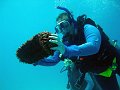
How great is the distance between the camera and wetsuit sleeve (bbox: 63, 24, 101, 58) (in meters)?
4.00

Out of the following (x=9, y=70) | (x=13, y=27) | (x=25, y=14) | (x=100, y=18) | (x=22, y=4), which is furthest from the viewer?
(x=13, y=27)

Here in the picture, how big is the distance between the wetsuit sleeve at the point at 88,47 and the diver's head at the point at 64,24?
314 mm

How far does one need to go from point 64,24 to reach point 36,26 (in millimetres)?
92257

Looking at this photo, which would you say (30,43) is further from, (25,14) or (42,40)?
(25,14)

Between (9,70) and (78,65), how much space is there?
303ft

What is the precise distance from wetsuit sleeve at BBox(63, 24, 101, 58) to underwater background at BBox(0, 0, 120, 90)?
77.9ft

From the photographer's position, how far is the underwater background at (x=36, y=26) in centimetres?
3381

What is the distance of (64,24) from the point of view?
185 inches

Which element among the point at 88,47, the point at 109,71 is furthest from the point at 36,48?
the point at 109,71

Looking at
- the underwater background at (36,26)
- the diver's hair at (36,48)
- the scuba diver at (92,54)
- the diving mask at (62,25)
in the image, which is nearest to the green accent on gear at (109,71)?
the scuba diver at (92,54)

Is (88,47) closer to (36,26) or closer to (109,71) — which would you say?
(109,71)

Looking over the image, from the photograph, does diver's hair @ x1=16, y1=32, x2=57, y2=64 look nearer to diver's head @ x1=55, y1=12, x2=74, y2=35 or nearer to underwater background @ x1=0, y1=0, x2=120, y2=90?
diver's head @ x1=55, y1=12, x2=74, y2=35

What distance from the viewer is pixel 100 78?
547 cm

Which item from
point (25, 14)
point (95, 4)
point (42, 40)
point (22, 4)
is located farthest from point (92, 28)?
point (25, 14)
